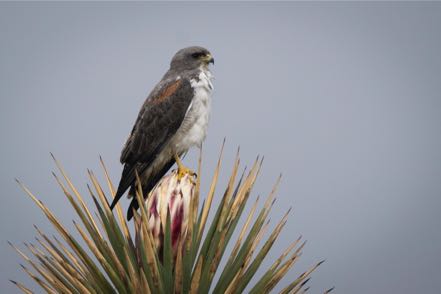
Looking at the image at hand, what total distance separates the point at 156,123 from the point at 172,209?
2.63 m

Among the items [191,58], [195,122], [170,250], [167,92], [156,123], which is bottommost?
[170,250]

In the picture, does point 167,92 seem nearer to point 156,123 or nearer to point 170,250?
point 156,123

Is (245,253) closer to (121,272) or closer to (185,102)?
(121,272)

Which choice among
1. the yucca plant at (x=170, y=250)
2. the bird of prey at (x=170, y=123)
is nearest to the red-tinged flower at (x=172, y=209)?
the yucca plant at (x=170, y=250)

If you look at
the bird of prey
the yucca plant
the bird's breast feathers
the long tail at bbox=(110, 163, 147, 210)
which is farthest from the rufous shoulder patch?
the yucca plant

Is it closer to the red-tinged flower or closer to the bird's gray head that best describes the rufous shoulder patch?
the bird's gray head

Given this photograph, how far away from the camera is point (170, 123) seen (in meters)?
5.66

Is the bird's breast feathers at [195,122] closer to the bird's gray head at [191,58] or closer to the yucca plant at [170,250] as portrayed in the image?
the bird's gray head at [191,58]

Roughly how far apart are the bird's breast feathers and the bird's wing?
0.07 metres

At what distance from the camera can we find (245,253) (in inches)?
117

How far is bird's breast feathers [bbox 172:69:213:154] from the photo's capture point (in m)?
5.81

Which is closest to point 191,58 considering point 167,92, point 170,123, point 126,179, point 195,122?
point 167,92

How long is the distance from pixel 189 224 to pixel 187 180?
0.46 meters

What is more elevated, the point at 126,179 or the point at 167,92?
the point at 167,92
